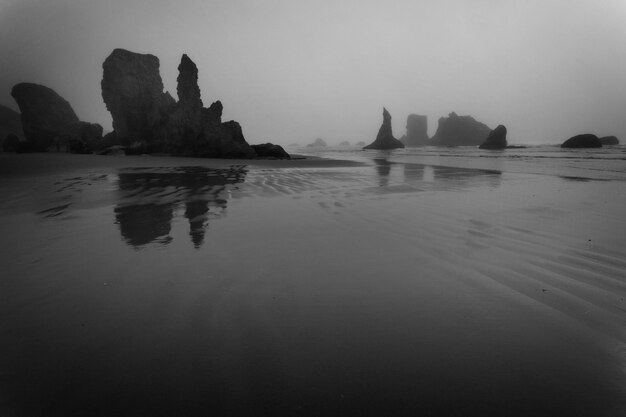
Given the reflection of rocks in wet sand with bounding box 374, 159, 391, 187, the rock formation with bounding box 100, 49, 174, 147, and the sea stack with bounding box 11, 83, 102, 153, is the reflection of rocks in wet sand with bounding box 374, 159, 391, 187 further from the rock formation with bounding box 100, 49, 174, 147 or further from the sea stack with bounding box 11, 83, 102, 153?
the sea stack with bounding box 11, 83, 102, 153

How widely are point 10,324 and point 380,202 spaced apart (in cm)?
629

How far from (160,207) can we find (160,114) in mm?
39206

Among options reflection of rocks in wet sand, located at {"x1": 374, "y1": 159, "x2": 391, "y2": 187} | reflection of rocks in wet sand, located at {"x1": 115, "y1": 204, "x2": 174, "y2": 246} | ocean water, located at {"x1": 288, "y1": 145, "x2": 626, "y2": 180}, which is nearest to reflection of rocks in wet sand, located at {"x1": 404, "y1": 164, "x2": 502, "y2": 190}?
reflection of rocks in wet sand, located at {"x1": 374, "y1": 159, "x2": 391, "y2": 187}

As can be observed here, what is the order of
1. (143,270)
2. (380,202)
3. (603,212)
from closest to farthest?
(143,270)
(603,212)
(380,202)

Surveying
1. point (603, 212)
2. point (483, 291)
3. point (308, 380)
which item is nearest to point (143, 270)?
point (308, 380)

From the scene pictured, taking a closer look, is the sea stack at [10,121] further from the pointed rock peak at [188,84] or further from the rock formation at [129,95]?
the pointed rock peak at [188,84]

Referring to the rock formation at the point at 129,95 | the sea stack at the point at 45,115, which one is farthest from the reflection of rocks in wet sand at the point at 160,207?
the sea stack at the point at 45,115

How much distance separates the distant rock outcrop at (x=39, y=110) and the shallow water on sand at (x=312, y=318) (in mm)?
67068

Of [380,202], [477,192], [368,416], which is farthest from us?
[477,192]

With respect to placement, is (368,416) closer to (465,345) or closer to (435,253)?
(465,345)

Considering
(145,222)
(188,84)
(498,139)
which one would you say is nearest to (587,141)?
(498,139)

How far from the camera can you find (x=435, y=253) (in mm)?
3816

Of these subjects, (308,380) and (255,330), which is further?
(255,330)

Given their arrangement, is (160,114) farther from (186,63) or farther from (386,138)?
(386,138)
